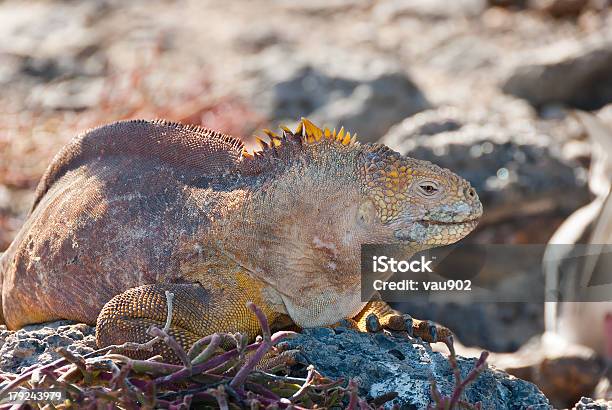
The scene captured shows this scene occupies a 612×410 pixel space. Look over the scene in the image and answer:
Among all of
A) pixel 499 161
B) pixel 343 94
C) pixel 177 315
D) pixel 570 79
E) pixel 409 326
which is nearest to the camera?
pixel 177 315

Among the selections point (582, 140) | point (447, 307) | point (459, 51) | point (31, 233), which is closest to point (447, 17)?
point (459, 51)

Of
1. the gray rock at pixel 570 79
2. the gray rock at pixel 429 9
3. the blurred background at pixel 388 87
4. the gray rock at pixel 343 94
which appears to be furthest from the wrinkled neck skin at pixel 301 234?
the gray rock at pixel 429 9

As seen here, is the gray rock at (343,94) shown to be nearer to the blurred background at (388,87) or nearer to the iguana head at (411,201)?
the blurred background at (388,87)

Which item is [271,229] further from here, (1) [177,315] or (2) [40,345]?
(2) [40,345]

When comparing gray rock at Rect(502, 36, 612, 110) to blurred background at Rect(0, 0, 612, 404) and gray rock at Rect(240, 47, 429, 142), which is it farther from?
gray rock at Rect(240, 47, 429, 142)

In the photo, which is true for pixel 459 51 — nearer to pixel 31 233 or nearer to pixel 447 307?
pixel 447 307

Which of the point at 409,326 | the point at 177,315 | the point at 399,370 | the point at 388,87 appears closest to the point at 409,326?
the point at 409,326

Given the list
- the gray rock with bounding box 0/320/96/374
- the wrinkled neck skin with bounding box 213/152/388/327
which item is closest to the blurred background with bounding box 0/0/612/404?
the wrinkled neck skin with bounding box 213/152/388/327
